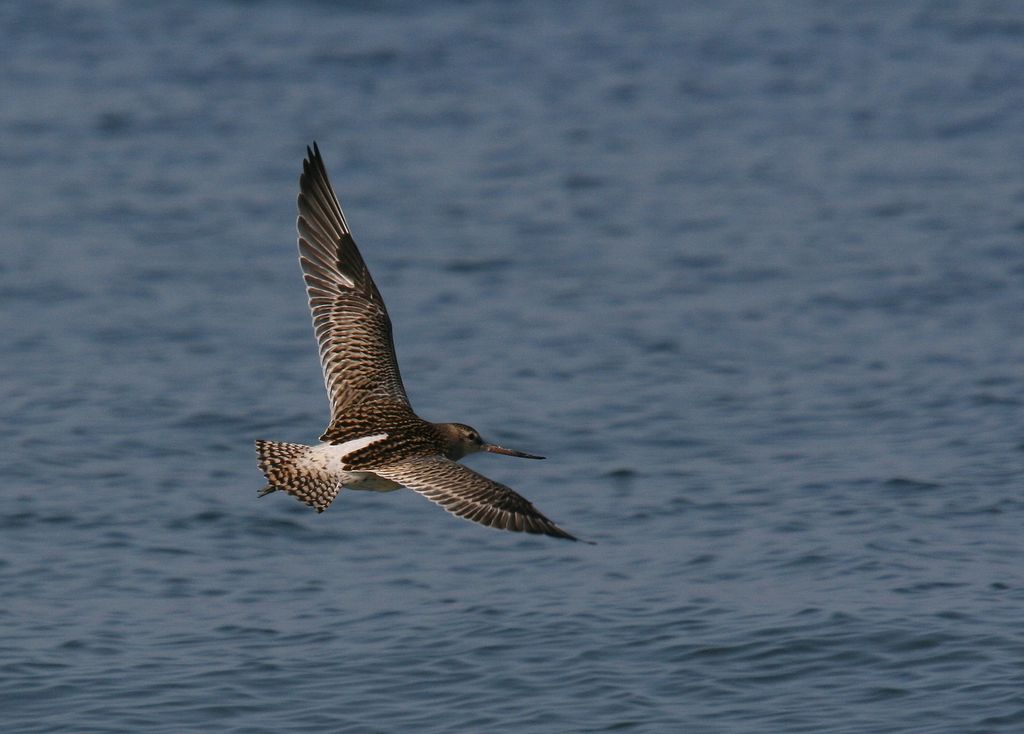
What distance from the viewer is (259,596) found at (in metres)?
10.0

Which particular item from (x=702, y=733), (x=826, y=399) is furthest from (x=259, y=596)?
(x=826, y=399)

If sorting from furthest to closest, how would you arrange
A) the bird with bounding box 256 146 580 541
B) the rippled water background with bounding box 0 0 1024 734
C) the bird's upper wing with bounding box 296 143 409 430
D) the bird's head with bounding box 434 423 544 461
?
the bird's upper wing with bounding box 296 143 409 430
the bird's head with bounding box 434 423 544 461
the rippled water background with bounding box 0 0 1024 734
the bird with bounding box 256 146 580 541

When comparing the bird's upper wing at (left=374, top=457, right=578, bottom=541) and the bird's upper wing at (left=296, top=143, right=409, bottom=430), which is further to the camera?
the bird's upper wing at (left=296, top=143, right=409, bottom=430)

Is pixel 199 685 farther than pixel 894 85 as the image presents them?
No

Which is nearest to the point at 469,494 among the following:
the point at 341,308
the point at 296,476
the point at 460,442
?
the point at 296,476

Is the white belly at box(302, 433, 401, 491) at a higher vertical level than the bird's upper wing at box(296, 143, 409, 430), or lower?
lower

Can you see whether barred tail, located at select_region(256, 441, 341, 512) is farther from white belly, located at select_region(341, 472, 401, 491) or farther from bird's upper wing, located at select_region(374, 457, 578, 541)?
bird's upper wing, located at select_region(374, 457, 578, 541)

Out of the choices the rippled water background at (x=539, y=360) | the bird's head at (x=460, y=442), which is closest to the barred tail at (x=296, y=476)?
the bird's head at (x=460, y=442)

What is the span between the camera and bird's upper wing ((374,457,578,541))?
7840 millimetres

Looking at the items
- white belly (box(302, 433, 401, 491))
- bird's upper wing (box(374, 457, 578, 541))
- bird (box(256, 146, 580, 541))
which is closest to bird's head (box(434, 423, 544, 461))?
bird (box(256, 146, 580, 541))

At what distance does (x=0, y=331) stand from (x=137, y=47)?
861 cm

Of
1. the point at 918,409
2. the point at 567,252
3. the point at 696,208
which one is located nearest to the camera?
the point at 918,409

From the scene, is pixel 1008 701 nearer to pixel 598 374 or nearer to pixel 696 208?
pixel 598 374

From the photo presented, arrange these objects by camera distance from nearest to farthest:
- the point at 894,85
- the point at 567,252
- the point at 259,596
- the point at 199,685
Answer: the point at 199,685, the point at 259,596, the point at 567,252, the point at 894,85
